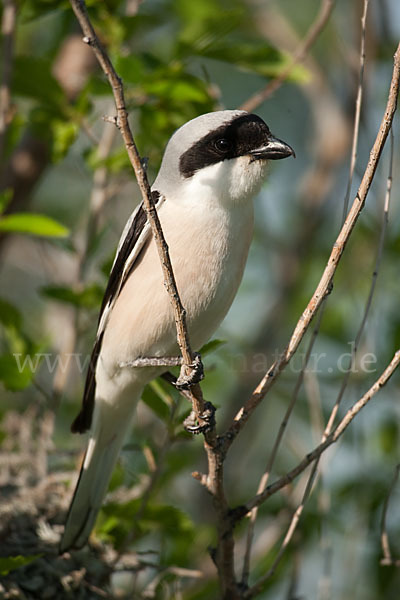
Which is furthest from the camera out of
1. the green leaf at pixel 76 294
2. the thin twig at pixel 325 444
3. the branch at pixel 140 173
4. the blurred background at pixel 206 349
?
the green leaf at pixel 76 294

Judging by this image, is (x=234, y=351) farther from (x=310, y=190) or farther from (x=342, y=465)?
(x=310, y=190)

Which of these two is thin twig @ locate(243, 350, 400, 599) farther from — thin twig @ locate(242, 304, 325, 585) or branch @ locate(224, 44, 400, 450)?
branch @ locate(224, 44, 400, 450)

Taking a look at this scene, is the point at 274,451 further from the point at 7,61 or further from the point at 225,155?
the point at 7,61

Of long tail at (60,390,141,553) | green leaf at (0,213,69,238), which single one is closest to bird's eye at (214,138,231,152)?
green leaf at (0,213,69,238)

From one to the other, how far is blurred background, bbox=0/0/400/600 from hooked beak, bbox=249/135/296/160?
17 cm

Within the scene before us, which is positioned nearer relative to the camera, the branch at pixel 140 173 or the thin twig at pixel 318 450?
the branch at pixel 140 173

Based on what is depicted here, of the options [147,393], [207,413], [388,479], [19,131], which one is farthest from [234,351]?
[207,413]

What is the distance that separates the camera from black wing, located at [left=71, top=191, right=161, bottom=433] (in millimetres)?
3421

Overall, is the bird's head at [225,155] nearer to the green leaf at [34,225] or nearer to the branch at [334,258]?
the green leaf at [34,225]

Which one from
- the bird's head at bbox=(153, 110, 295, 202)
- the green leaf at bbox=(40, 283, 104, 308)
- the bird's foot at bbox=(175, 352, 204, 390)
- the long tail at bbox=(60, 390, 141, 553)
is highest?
the bird's head at bbox=(153, 110, 295, 202)

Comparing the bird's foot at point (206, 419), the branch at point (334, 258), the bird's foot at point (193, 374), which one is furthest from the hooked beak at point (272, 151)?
the bird's foot at point (206, 419)

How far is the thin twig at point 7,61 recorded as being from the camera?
379 centimetres

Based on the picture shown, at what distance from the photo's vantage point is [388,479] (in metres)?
4.71

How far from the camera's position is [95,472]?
12.3 feet
